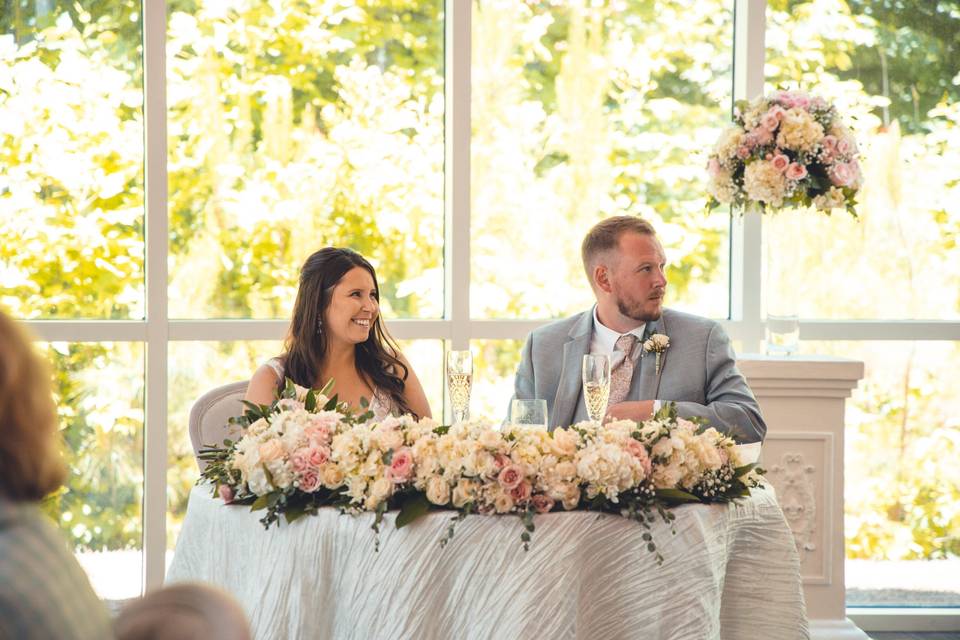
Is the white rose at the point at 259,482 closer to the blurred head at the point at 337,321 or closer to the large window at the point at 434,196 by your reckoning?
the blurred head at the point at 337,321

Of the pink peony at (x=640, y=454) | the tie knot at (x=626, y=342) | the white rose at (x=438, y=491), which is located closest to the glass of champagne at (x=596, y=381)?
the pink peony at (x=640, y=454)

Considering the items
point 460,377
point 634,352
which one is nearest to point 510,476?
point 460,377

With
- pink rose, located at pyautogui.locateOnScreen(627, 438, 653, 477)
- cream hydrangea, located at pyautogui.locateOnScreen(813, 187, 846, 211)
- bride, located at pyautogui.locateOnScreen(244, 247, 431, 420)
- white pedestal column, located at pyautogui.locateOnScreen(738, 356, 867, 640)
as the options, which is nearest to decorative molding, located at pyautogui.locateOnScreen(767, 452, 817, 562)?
white pedestal column, located at pyautogui.locateOnScreen(738, 356, 867, 640)

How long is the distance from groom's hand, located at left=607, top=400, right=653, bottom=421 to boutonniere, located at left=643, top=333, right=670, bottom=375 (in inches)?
9.4

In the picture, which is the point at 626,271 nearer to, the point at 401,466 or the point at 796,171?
the point at 796,171

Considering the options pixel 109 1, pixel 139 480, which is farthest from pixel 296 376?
pixel 109 1

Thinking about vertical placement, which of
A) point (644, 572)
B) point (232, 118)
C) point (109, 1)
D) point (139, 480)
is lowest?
point (139, 480)

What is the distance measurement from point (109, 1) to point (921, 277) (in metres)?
3.61

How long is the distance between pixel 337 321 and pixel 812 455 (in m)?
1.92

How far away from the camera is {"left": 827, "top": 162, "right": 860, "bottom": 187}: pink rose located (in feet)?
13.8

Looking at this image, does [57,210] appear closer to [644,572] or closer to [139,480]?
[139,480]

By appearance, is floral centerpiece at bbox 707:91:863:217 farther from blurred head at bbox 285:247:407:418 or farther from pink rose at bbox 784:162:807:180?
blurred head at bbox 285:247:407:418

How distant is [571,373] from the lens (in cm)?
368

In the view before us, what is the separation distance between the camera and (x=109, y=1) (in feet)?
15.3
